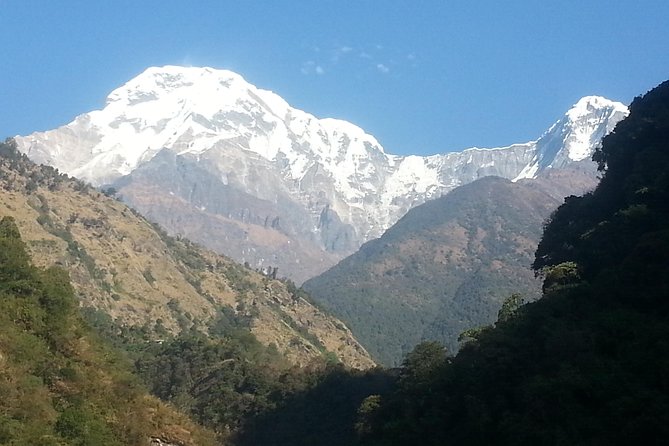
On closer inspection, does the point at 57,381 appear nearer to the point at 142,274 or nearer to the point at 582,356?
the point at 582,356

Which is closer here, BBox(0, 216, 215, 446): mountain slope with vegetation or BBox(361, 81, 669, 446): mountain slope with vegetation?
BBox(361, 81, 669, 446): mountain slope with vegetation

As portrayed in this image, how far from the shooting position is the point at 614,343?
42125mm

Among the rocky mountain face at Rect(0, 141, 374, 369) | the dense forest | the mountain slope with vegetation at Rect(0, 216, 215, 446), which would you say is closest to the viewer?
the dense forest

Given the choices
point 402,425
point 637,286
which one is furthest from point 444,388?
point 637,286

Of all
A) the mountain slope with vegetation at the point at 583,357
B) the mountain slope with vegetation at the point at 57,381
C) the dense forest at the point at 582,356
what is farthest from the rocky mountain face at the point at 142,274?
the mountain slope with vegetation at the point at 583,357

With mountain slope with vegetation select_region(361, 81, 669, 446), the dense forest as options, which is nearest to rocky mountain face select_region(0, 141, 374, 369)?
the dense forest

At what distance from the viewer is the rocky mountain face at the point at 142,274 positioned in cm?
12394

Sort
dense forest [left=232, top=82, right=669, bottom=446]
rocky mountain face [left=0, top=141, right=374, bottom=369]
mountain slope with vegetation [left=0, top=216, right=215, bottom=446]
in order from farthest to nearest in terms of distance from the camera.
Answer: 1. rocky mountain face [left=0, top=141, right=374, bottom=369]
2. mountain slope with vegetation [left=0, top=216, right=215, bottom=446]
3. dense forest [left=232, top=82, right=669, bottom=446]

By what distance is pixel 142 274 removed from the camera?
13925cm

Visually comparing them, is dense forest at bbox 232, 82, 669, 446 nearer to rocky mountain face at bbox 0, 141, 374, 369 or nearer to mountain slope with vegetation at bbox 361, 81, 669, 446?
mountain slope with vegetation at bbox 361, 81, 669, 446

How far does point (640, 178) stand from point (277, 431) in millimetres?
47422

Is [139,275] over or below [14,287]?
over

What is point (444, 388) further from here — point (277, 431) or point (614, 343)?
point (277, 431)

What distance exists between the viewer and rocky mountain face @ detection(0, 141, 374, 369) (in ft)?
407
